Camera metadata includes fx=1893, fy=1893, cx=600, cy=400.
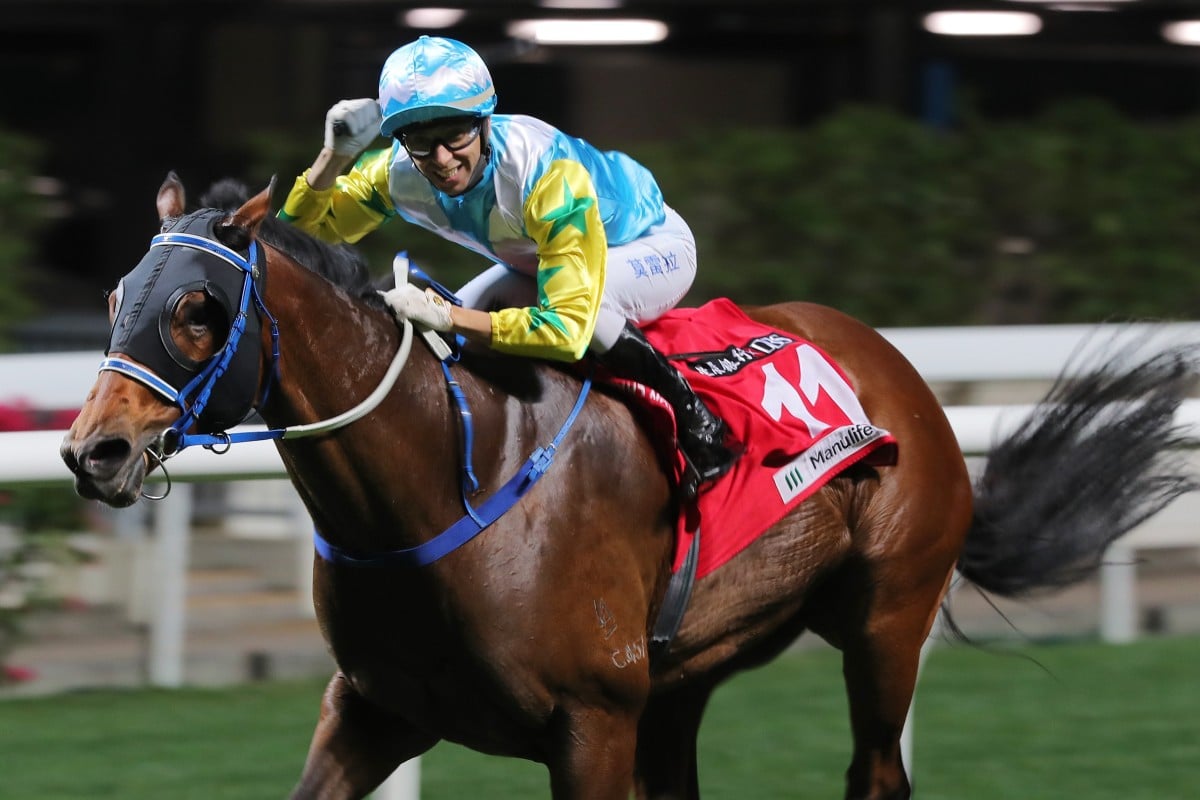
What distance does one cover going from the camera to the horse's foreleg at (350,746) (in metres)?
3.26

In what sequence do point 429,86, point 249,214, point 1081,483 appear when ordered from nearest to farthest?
1. point 249,214
2. point 429,86
3. point 1081,483

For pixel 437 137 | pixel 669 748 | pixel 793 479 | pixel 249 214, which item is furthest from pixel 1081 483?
pixel 249 214

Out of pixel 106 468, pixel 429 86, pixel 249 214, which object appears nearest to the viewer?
pixel 106 468

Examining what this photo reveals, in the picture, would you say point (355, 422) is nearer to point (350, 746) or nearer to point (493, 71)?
point (350, 746)

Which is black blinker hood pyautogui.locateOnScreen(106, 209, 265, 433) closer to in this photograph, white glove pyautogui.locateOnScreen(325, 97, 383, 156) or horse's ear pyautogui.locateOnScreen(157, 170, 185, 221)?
horse's ear pyautogui.locateOnScreen(157, 170, 185, 221)

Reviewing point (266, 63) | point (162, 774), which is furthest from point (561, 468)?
point (266, 63)

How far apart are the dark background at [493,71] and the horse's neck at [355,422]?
5993 millimetres

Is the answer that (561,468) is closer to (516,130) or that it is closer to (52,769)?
(516,130)

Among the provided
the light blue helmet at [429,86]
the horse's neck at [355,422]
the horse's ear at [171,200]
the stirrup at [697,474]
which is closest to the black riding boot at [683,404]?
the stirrup at [697,474]

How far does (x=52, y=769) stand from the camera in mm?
4512

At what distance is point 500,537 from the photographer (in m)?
3.07

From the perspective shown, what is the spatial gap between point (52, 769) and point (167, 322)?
2.20 m

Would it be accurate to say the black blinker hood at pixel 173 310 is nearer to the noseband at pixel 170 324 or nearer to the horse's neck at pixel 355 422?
the noseband at pixel 170 324

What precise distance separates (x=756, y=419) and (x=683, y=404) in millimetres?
214
